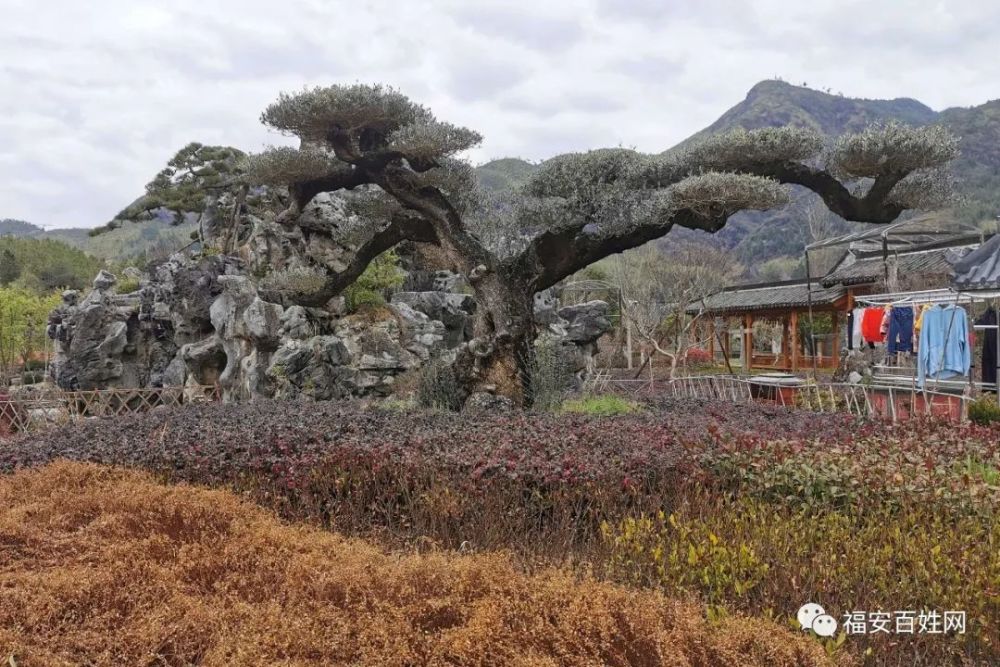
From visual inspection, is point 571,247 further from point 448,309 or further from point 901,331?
point 448,309

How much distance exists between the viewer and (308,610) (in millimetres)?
2033

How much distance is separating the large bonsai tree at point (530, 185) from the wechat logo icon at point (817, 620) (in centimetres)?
486

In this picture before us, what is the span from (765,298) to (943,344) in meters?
14.6

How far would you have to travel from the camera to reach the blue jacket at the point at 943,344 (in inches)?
302

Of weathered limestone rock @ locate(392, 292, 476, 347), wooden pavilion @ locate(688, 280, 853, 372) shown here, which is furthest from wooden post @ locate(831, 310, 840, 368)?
weathered limestone rock @ locate(392, 292, 476, 347)

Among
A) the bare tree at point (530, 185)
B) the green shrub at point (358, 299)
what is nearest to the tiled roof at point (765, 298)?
the green shrub at point (358, 299)

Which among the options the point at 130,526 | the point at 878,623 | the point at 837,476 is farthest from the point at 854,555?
the point at 130,526

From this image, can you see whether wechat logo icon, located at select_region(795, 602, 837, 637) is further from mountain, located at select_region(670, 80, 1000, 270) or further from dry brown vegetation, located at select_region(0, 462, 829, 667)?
mountain, located at select_region(670, 80, 1000, 270)

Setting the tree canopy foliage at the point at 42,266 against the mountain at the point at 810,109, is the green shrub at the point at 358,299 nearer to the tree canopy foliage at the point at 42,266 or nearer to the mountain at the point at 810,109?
the tree canopy foliage at the point at 42,266

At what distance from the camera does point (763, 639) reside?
1.71m

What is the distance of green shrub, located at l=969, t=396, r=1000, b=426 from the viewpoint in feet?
23.8

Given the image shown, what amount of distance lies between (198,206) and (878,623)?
77.5ft

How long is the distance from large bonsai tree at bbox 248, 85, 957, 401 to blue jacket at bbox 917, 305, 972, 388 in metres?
1.62

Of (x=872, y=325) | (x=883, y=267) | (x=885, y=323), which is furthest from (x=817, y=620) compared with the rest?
(x=883, y=267)
